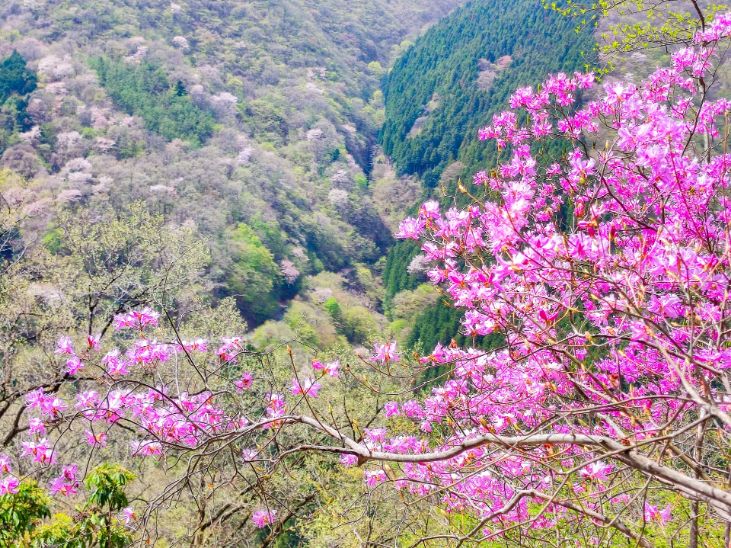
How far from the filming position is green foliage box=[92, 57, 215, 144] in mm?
35156

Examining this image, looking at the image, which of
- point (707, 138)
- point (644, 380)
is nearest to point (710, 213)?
point (707, 138)

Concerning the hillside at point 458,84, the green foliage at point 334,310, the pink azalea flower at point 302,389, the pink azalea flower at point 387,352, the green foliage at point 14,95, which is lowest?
the green foliage at point 334,310

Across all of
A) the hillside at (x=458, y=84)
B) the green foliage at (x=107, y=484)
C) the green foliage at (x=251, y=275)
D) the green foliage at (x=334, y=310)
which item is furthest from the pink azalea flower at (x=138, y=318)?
the green foliage at (x=334, y=310)

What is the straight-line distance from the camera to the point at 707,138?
3629 mm

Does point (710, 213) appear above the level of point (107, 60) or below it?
above

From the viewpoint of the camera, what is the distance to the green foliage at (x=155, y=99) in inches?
1384

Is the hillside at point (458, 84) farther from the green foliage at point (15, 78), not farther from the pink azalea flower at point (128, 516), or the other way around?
the pink azalea flower at point (128, 516)

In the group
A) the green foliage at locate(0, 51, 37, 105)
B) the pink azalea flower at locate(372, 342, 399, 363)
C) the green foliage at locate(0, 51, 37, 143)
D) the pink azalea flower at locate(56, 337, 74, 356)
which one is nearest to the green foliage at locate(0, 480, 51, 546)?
the pink azalea flower at locate(56, 337, 74, 356)

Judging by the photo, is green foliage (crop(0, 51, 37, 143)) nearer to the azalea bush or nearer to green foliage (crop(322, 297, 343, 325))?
green foliage (crop(322, 297, 343, 325))

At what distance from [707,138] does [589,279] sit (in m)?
2.03

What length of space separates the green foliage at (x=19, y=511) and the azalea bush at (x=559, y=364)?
0.35 feet

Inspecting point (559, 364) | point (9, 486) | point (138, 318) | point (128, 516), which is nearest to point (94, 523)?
point (9, 486)

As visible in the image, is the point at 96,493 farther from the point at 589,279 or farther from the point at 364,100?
the point at 364,100

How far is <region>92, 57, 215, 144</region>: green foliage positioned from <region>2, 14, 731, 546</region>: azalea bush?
3342cm
